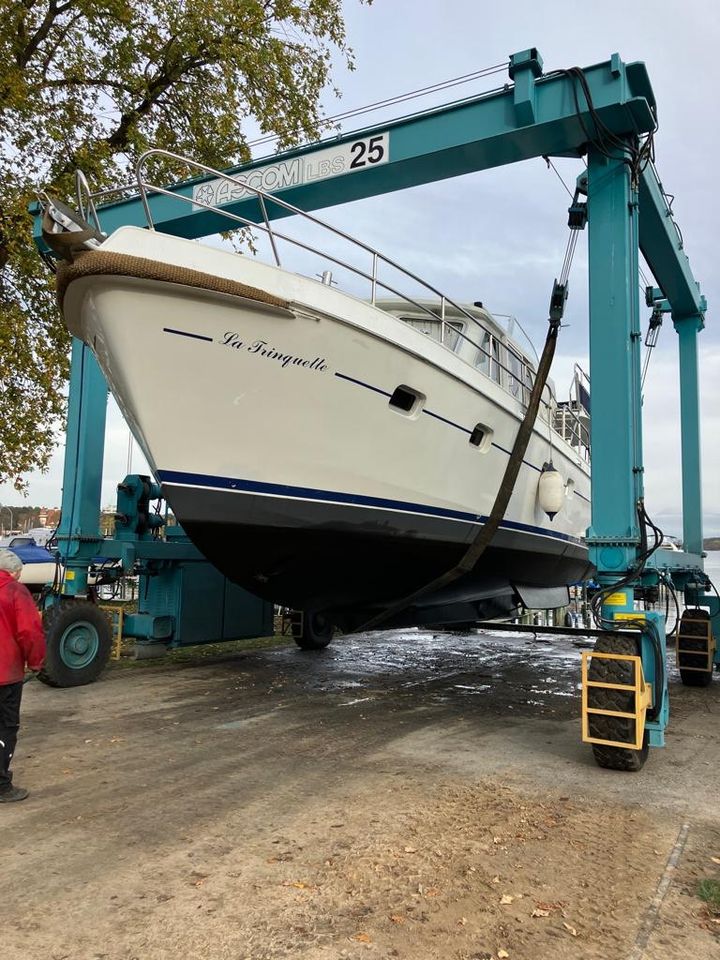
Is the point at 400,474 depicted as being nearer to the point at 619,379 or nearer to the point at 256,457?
the point at 256,457

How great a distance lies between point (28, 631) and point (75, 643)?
3405 millimetres

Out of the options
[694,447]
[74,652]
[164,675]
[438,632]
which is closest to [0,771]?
[74,652]

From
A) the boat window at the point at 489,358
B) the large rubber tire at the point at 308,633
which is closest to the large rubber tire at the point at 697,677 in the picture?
the boat window at the point at 489,358

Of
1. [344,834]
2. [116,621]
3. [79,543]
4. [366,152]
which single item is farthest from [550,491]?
[116,621]

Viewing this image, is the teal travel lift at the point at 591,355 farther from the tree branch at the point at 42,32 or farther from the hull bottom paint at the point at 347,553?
the tree branch at the point at 42,32

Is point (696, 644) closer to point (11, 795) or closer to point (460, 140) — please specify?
point (460, 140)

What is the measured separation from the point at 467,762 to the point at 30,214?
765 cm

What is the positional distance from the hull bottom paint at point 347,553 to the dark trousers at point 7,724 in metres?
1.65

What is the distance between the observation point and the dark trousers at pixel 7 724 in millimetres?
3654

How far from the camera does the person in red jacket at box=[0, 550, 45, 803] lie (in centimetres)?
366

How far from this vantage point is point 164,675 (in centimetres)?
752

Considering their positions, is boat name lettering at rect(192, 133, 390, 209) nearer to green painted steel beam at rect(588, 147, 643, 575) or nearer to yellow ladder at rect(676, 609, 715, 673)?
green painted steel beam at rect(588, 147, 643, 575)

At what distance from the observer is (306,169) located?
251 inches

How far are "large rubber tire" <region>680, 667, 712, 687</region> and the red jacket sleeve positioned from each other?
678cm
